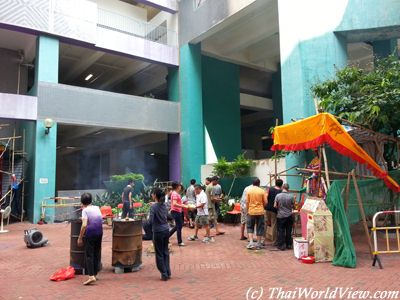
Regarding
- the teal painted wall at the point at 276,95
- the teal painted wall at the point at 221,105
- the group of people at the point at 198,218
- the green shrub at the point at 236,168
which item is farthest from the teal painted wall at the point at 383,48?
the group of people at the point at 198,218

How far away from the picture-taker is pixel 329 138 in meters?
7.48

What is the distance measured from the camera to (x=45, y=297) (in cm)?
521

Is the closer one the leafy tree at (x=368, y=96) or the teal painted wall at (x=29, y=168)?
the leafy tree at (x=368, y=96)

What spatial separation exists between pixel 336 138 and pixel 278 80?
15391 millimetres

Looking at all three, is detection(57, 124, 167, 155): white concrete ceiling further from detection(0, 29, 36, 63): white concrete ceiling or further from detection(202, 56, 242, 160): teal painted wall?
detection(0, 29, 36, 63): white concrete ceiling

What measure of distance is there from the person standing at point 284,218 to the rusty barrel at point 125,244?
3433 millimetres

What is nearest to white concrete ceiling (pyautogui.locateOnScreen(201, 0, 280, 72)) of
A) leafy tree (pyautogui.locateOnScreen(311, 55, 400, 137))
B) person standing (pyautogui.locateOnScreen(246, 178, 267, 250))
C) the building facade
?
the building facade

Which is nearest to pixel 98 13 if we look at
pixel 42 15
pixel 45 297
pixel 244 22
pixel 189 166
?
pixel 42 15

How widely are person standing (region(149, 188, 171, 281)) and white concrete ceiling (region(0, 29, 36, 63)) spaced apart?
39.5 feet

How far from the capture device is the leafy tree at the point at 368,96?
28.4 ft

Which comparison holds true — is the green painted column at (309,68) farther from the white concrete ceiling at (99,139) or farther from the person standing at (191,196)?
the white concrete ceiling at (99,139)

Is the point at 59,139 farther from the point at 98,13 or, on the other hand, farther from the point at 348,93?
the point at 348,93

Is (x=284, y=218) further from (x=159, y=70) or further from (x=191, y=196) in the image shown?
(x=159, y=70)

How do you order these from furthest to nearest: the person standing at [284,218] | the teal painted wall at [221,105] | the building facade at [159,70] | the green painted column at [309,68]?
the teal painted wall at [221,105] < the building facade at [159,70] < the green painted column at [309,68] < the person standing at [284,218]
